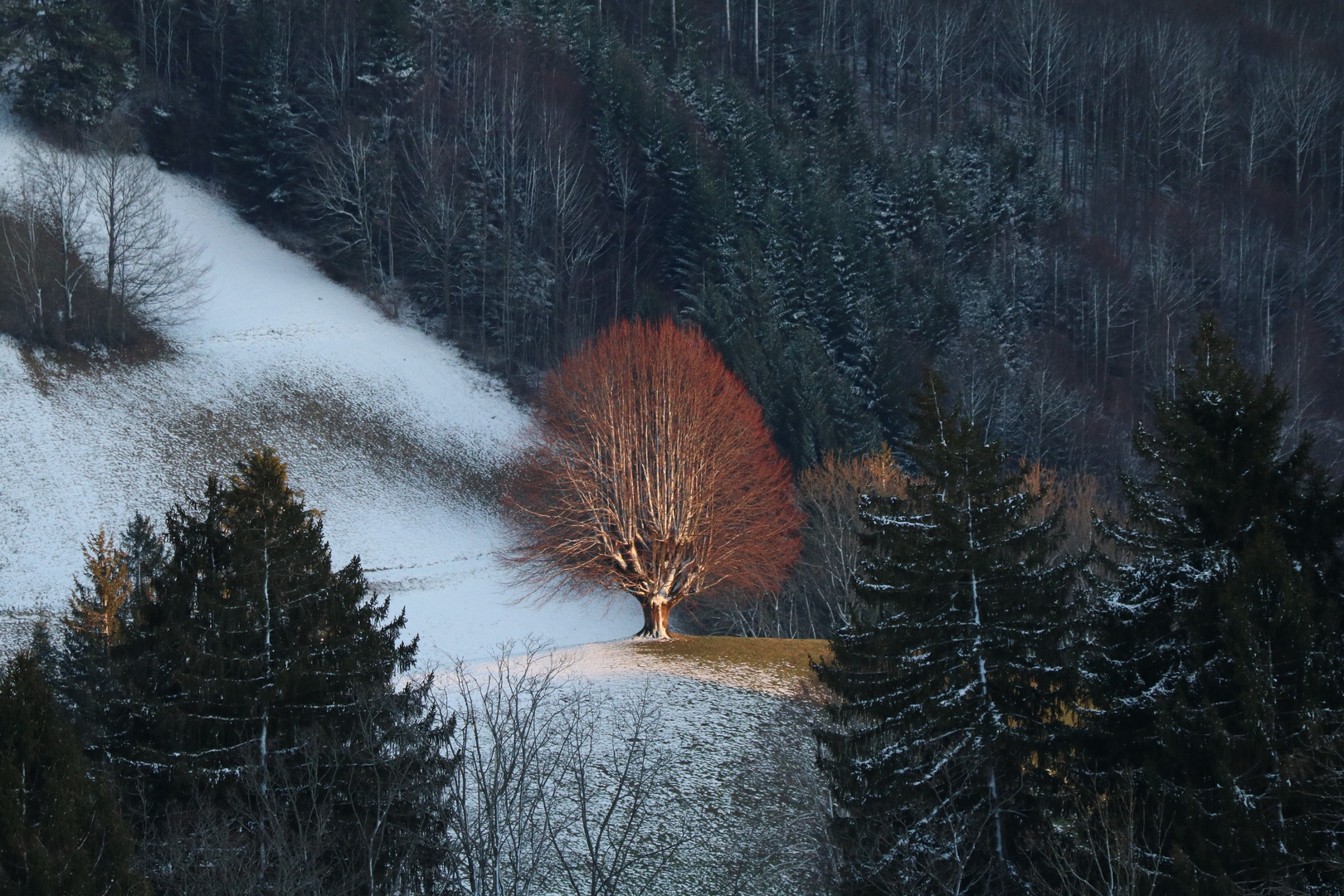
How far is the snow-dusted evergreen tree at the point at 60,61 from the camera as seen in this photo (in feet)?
150

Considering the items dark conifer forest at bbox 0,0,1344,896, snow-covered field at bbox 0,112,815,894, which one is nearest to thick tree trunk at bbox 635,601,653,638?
dark conifer forest at bbox 0,0,1344,896

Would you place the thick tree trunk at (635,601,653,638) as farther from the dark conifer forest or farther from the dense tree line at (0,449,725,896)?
the dense tree line at (0,449,725,896)

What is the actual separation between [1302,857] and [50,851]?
1085 centimetres

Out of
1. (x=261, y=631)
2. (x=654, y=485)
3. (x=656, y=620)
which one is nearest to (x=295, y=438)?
(x=654, y=485)

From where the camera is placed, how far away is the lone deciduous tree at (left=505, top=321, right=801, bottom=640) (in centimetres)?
2627

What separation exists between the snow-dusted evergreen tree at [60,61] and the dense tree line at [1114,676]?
152 ft

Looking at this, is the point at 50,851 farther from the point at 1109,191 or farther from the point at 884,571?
the point at 1109,191

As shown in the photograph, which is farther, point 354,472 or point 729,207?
point 729,207

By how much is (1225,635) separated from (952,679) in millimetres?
3671

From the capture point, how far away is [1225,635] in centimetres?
1049

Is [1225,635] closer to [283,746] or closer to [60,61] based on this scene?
[283,746]

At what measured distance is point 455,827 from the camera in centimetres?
1055

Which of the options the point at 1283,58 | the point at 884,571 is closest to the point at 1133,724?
the point at 884,571

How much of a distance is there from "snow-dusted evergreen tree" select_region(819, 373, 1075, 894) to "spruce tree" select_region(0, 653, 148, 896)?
7631mm
